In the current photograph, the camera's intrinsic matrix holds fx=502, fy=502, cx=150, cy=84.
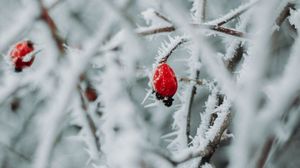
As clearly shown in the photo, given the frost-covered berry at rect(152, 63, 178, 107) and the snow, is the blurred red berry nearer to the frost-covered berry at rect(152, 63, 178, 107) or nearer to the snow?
the snow

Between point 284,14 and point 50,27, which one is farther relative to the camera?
point 284,14

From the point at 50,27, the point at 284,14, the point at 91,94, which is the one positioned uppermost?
the point at 50,27

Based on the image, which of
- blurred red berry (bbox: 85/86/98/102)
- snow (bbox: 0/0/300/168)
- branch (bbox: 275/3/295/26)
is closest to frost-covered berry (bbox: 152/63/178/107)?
snow (bbox: 0/0/300/168)

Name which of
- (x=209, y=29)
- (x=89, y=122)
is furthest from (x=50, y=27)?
(x=209, y=29)

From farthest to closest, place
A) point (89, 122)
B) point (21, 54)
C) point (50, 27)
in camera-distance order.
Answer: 1. point (21, 54)
2. point (89, 122)
3. point (50, 27)

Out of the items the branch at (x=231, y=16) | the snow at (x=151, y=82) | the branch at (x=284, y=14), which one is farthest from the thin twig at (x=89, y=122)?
the branch at (x=284, y=14)

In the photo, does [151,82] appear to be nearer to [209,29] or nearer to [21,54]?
[209,29]
